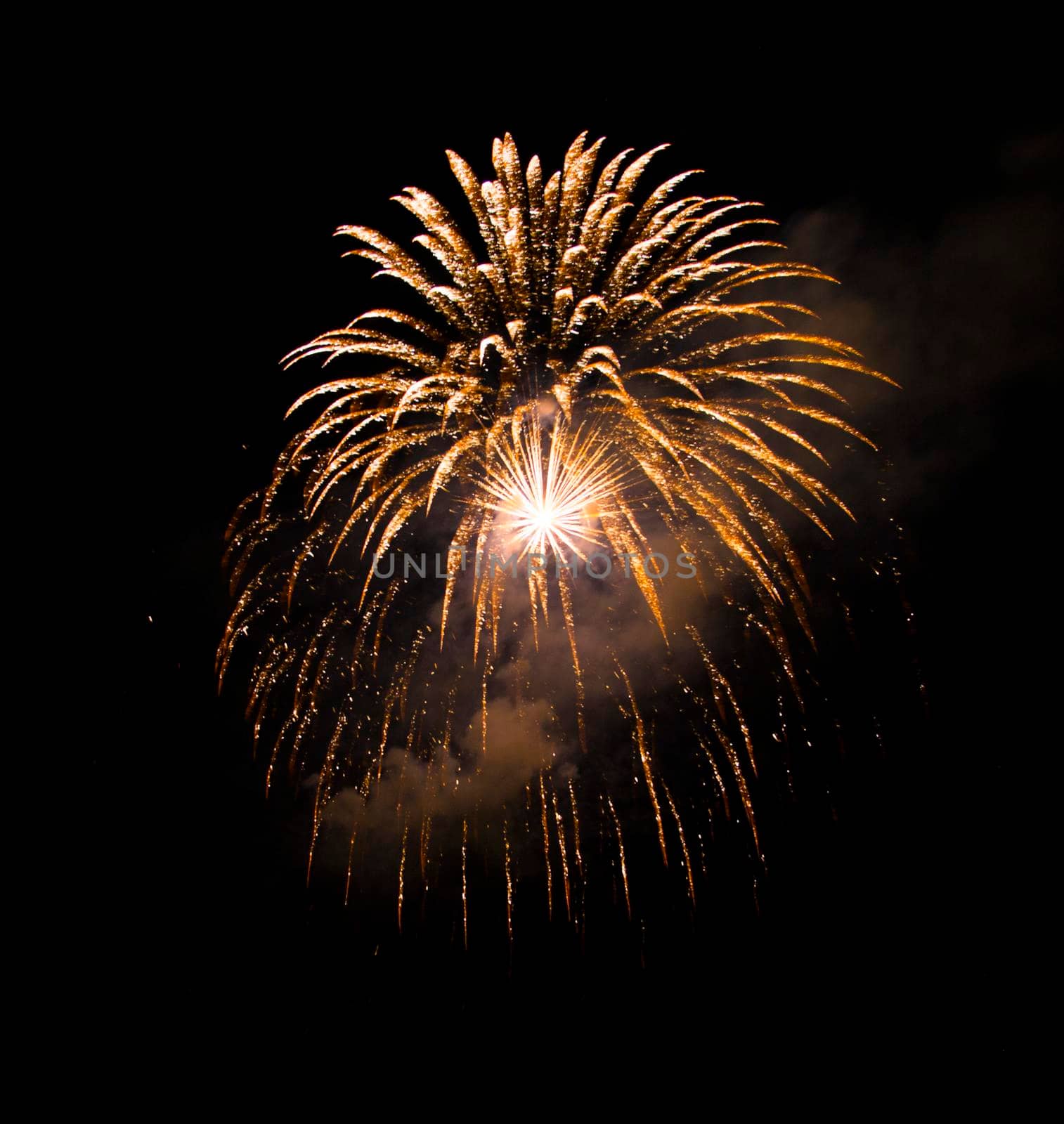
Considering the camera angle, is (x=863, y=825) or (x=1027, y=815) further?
(x=863, y=825)

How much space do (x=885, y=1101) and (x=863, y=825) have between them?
10560 mm

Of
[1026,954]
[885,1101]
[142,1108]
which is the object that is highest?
[1026,954]

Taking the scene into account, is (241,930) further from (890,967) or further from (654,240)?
(654,240)

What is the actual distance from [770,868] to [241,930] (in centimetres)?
Result: 2301

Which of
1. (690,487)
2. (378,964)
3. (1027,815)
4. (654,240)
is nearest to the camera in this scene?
(654,240)

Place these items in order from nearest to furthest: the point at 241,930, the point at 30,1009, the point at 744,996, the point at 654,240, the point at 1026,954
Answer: the point at 654,240
the point at 1026,954
the point at 30,1009
the point at 744,996
the point at 241,930

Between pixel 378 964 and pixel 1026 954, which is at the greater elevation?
pixel 378 964

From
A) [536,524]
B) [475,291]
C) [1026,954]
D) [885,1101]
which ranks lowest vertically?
[885,1101]

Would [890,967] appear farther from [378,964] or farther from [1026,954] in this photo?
[378,964]

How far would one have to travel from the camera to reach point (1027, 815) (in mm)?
17906

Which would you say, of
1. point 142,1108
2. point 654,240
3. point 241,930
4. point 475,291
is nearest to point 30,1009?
point 142,1108

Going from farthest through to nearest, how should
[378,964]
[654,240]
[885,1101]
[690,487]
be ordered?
[378,964], [885,1101], [690,487], [654,240]

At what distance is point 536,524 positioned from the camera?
9000 millimetres

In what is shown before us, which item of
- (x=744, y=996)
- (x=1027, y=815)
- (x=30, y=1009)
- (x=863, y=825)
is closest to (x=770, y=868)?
(x=863, y=825)
